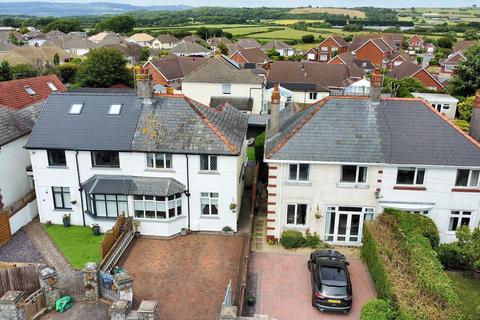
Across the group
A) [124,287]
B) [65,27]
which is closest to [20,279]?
[124,287]

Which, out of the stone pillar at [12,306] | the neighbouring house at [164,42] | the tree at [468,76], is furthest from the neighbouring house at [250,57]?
the stone pillar at [12,306]

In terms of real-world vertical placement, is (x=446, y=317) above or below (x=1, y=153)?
below

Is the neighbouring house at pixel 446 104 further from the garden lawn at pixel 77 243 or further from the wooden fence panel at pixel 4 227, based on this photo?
the wooden fence panel at pixel 4 227

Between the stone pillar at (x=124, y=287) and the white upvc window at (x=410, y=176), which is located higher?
the white upvc window at (x=410, y=176)

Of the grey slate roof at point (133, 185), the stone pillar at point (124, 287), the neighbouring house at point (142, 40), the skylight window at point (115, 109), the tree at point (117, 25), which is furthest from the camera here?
the tree at point (117, 25)

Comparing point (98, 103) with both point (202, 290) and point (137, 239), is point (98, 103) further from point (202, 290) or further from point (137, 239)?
point (202, 290)

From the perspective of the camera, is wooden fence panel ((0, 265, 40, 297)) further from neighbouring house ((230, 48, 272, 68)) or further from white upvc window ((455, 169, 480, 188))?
neighbouring house ((230, 48, 272, 68))

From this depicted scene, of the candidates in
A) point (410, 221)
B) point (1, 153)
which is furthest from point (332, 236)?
point (1, 153)

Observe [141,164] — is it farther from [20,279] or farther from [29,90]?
[29,90]
